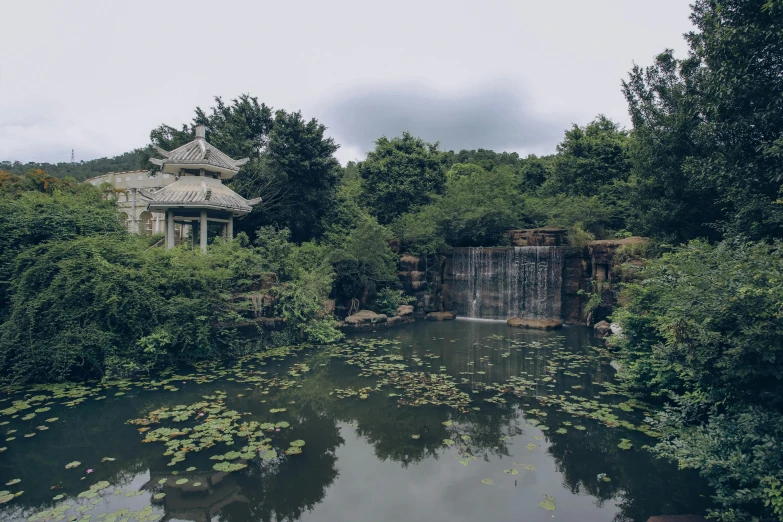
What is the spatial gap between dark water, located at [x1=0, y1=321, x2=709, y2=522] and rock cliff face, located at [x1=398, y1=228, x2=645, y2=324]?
25.0 ft

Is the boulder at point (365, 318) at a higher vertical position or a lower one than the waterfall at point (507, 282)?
lower

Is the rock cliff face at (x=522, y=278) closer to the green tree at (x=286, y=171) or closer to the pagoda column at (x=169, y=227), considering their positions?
the green tree at (x=286, y=171)

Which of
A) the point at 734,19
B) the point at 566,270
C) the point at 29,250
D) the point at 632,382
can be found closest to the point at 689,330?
the point at 632,382

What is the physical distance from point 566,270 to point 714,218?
610 centimetres

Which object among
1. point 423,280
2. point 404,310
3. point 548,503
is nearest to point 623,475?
point 548,503

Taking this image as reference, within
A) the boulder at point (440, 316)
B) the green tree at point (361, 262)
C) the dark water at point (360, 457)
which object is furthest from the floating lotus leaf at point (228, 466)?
the boulder at point (440, 316)

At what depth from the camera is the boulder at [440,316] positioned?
58.9ft

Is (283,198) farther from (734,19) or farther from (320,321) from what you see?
(734,19)

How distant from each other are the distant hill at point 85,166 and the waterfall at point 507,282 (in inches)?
1356

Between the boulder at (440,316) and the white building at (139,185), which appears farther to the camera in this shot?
the white building at (139,185)

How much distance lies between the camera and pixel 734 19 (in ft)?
26.3

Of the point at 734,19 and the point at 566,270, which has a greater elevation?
the point at 734,19

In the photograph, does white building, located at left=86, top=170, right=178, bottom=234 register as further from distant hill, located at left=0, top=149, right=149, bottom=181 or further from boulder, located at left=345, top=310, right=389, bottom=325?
boulder, located at left=345, top=310, right=389, bottom=325

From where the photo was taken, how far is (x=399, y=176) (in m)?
23.5
